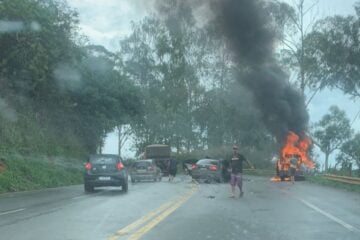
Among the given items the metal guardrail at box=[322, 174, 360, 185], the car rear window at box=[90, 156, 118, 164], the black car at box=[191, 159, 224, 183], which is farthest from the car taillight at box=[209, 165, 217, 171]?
the car rear window at box=[90, 156, 118, 164]

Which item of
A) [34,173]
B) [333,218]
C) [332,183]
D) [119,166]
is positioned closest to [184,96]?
[332,183]

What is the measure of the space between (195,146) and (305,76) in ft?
85.0

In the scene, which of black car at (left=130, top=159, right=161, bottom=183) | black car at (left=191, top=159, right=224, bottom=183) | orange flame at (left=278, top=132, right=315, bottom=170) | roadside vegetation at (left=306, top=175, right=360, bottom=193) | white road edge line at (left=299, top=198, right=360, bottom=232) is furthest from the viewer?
orange flame at (left=278, top=132, right=315, bottom=170)

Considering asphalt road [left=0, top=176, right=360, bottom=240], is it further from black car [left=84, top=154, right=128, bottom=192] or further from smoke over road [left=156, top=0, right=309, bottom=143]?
smoke over road [left=156, top=0, right=309, bottom=143]

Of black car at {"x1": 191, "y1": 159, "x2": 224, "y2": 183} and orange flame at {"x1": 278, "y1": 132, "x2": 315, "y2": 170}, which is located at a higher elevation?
orange flame at {"x1": 278, "y1": 132, "x2": 315, "y2": 170}

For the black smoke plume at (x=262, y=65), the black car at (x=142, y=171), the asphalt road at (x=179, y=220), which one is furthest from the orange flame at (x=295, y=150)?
the asphalt road at (x=179, y=220)

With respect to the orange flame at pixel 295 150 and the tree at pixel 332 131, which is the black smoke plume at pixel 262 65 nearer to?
the orange flame at pixel 295 150

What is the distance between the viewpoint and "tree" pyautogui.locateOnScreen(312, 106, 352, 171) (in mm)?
87062

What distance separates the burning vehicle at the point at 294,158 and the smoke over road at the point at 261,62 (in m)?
0.98

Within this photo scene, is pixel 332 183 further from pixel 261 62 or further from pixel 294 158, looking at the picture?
pixel 261 62

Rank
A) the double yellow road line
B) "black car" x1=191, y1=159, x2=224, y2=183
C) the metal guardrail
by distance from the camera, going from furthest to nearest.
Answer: "black car" x1=191, y1=159, x2=224, y2=183
the metal guardrail
the double yellow road line

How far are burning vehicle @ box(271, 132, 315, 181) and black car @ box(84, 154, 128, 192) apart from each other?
18766 millimetres

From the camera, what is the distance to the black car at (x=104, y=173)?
26.0 metres

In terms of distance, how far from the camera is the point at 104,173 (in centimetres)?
2603
